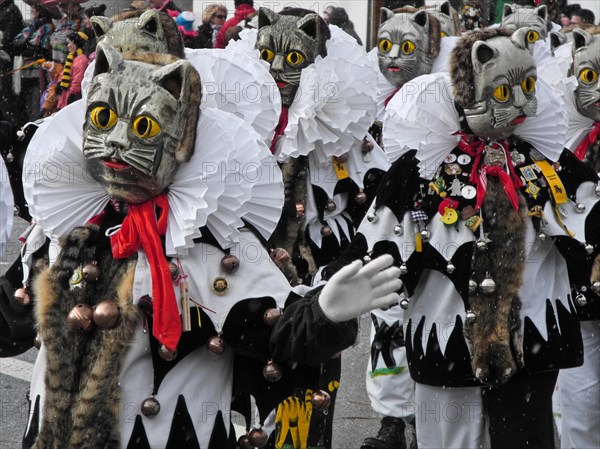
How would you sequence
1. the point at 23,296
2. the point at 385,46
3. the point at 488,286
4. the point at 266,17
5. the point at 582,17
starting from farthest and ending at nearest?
the point at 582,17 → the point at 385,46 → the point at 266,17 → the point at 488,286 → the point at 23,296

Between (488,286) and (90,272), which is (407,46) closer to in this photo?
(488,286)

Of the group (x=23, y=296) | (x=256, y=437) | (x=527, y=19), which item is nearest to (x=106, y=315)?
(x=23, y=296)

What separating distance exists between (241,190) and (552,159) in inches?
68.0

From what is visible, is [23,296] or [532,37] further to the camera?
[532,37]

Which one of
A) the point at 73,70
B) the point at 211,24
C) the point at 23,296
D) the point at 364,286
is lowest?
the point at 211,24

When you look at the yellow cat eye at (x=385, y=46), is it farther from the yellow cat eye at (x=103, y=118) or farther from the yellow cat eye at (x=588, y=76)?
the yellow cat eye at (x=103, y=118)

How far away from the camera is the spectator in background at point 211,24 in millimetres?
14227

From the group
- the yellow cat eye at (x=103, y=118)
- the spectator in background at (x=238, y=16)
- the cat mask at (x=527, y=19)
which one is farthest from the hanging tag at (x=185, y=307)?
the spectator in background at (x=238, y=16)

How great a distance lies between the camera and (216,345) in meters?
3.53

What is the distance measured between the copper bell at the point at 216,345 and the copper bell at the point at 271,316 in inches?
5.7

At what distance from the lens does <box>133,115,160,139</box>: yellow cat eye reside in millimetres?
3541

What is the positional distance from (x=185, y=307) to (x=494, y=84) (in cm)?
190

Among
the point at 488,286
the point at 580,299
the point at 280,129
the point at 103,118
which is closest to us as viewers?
the point at 103,118

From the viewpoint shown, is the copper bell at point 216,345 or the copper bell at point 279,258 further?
the copper bell at point 279,258
